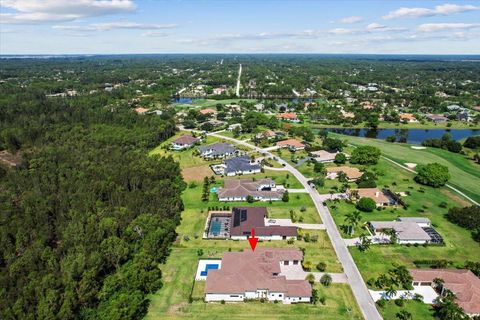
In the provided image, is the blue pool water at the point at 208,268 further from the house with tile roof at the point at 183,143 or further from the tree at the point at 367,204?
the house with tile roof at the point at 183,143

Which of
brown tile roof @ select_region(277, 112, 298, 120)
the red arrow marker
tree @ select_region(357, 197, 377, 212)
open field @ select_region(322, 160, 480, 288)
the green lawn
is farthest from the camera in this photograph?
brown tile roof @ select_region(277, 112, 298, 120)

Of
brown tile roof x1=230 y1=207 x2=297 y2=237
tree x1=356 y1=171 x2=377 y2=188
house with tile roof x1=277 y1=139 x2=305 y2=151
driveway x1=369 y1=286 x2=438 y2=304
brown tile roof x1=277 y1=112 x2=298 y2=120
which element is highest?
brown tile roof x1=277 y1=112 x2=298 y2=120

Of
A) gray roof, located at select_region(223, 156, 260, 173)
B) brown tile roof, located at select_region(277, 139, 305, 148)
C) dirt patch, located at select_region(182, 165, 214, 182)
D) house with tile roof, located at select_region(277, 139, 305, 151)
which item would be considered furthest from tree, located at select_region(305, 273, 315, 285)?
brown tile roof, located at select_region(277, 139, 305, 148)

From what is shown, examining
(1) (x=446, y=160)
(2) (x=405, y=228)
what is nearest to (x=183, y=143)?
(2) (x=405, y=228)

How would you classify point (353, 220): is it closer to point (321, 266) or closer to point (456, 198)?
point (321, 266)

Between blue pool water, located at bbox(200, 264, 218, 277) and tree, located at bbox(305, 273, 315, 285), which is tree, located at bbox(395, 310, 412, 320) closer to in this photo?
tree, located at bbox(305, 273, 315, 285)

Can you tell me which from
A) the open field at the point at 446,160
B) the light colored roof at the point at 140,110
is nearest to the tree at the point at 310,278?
the open field at the point at 446,160
